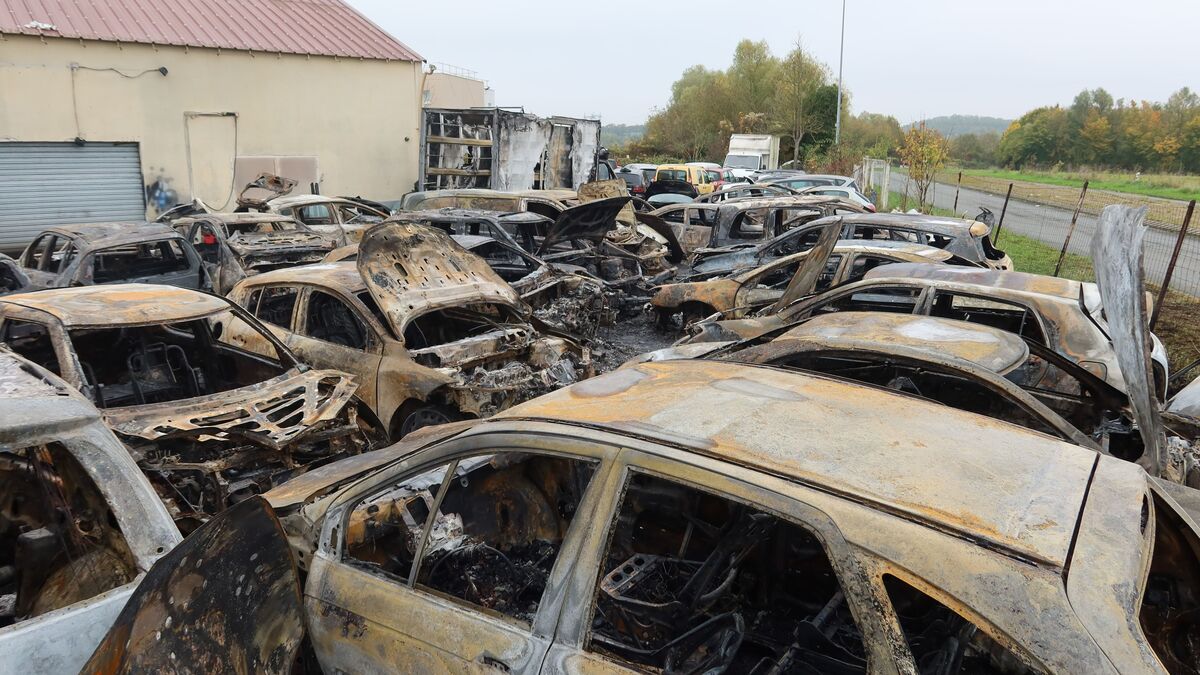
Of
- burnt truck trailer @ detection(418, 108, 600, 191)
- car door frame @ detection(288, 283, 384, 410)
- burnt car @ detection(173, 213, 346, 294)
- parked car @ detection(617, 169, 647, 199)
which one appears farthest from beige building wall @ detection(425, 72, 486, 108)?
car door frame @ detection(288, 283, 384, 410)

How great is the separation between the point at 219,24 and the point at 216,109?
2.34 meters

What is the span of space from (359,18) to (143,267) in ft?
52.4

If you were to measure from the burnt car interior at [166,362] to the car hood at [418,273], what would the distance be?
0.94 metres

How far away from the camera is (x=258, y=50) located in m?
19.9

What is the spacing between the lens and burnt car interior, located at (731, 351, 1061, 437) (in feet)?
13.3

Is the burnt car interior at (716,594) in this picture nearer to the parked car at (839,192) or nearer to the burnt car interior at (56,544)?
the burnt car interior at (56,544)

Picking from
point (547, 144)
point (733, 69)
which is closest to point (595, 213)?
point (547, 144)

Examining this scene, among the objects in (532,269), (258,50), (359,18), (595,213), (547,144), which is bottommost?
(532,269)

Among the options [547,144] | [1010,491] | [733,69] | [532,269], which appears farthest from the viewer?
[733,69]

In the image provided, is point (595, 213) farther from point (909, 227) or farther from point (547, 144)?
point (547, 144)

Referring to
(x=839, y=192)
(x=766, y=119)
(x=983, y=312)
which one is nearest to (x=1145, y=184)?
(x=766, y=119)

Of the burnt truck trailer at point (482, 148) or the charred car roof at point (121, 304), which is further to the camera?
the burnt truck trailer at point (482, 148)

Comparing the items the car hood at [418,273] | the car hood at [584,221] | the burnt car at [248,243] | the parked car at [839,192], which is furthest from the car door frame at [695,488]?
the parked car at [839,192]

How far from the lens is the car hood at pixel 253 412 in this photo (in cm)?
443
